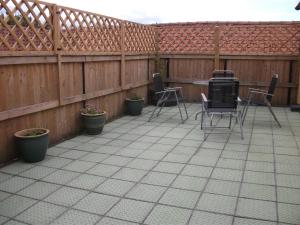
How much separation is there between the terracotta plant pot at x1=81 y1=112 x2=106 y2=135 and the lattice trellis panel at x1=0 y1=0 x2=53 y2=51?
111cm

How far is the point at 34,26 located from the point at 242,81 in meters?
5.08

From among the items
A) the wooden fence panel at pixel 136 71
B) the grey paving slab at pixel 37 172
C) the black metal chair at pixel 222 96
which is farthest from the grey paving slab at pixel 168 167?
the wooden fence panel at pixel 136 71

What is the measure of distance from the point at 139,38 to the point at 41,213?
5.05 meters

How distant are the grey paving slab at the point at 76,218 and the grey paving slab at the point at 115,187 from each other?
406 mm

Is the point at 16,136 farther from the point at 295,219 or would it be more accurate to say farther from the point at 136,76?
the point at 136,76

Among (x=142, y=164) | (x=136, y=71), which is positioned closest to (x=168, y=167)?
(x=142, y=164)

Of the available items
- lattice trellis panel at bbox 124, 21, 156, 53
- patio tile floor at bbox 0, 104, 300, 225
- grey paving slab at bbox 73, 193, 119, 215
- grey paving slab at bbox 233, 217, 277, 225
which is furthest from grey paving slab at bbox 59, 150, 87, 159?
lattice trellis panel at bbox 124, 21, 156, 53

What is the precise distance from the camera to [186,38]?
7.86m

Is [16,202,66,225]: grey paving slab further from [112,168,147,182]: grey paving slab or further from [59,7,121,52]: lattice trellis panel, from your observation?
[59,7,121,52]: lattice trellis panel

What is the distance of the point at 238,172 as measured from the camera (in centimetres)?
328

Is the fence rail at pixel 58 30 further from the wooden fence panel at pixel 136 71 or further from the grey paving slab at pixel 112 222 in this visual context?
the grey paving slab at pixel 112 222

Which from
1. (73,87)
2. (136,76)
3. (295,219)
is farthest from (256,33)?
(295,219)

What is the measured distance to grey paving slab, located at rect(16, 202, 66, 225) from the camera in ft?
7.59

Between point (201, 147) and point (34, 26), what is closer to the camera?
point (34, 26)
